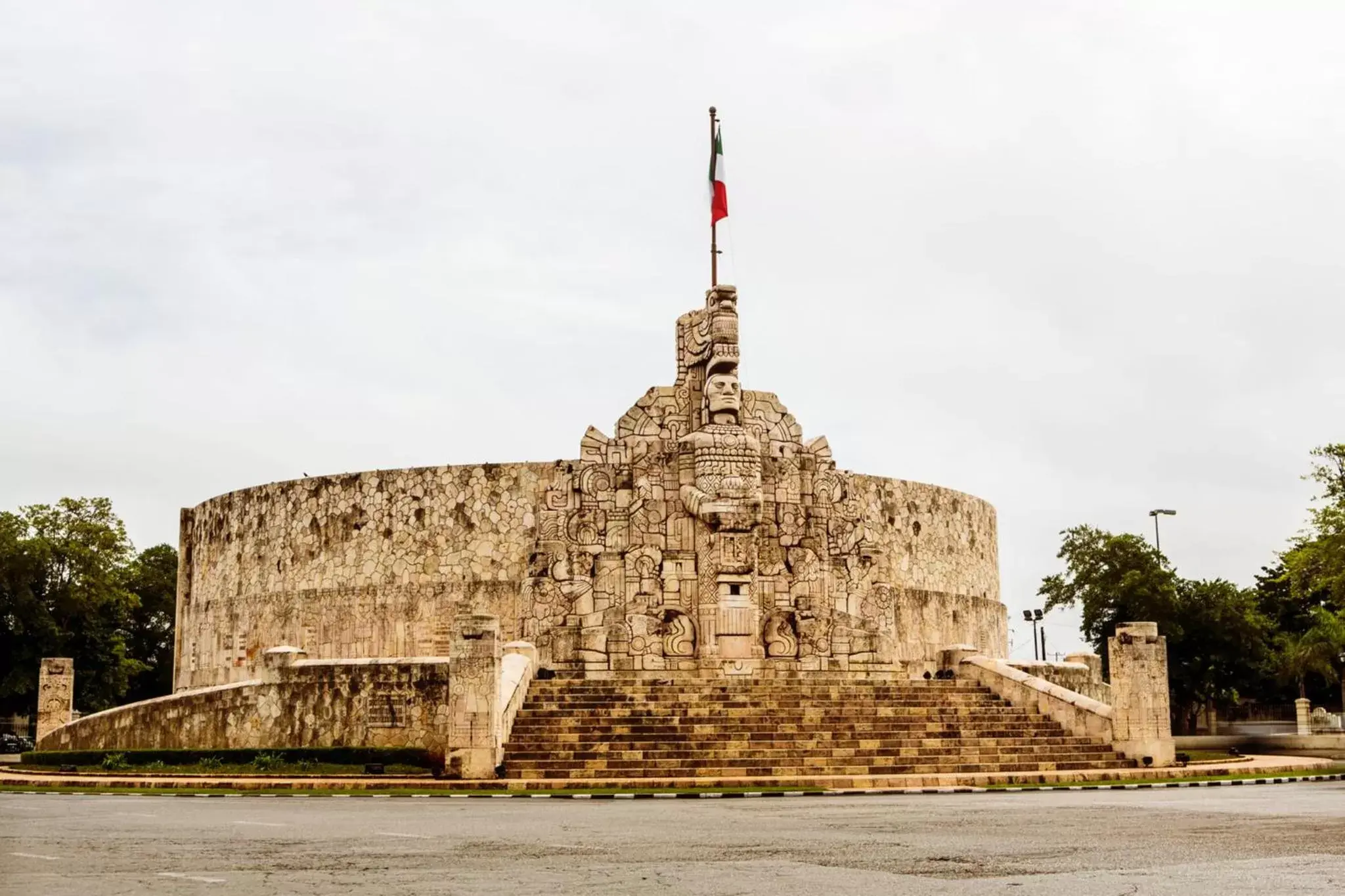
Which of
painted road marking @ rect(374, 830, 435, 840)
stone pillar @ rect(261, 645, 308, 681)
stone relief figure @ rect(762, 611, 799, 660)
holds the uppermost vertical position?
stone relief figure @ rect(762, 611, 799, 660)

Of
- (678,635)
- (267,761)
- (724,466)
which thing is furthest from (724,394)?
(267,761)

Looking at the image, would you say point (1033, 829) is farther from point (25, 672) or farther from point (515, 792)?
point (25, 672)

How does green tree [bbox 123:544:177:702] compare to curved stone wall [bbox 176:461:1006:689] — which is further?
green tree [bbox 123:544:177:702]

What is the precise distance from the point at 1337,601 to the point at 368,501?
20.4m

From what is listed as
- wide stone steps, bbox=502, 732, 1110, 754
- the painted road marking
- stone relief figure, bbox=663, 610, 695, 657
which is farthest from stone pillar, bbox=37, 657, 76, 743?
the painted road marking

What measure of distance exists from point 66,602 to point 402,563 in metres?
12.8

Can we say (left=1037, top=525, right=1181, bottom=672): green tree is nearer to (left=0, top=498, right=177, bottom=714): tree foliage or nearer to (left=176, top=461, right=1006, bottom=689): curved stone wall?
(left=176, top=461, right=1006, bottom=689): curved stone wall

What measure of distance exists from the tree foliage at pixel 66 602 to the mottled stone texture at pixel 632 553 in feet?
23.8

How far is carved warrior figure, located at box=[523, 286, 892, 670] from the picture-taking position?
2589cm

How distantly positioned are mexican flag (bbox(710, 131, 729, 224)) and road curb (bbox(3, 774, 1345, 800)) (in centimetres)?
1501

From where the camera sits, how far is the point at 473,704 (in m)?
19.5

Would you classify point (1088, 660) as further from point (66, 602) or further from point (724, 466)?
point (66, 602)

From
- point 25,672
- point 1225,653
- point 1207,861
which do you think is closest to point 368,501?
point 25,672

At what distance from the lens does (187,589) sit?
129ft
